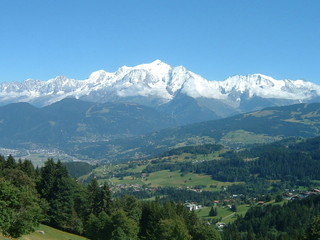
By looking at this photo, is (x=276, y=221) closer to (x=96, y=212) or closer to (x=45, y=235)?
(x=96, y=212)

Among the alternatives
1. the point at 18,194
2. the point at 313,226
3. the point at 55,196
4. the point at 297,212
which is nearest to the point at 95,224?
the point at 55,196

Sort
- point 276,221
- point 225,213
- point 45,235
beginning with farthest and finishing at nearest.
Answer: point 225,213 < point 276,221 < point 45,235

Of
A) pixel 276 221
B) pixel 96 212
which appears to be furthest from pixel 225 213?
pixel 96 212

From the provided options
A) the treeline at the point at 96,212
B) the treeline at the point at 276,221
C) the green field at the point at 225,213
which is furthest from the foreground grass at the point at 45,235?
the green field at the point at 225,213

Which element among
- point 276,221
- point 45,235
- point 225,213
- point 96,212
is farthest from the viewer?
point 225,213

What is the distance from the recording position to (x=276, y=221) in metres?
125

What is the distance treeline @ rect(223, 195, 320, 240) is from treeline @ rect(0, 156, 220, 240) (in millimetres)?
38642

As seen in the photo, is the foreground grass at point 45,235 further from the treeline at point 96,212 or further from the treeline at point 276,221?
the treeline at point 276,221

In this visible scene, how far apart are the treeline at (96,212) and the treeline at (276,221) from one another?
1521 inches

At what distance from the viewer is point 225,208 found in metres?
179

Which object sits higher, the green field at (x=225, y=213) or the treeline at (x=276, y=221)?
the treeline at (x=276, y=221)

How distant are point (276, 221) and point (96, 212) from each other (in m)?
71.3

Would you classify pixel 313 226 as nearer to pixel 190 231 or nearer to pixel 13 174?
pixel 190 231

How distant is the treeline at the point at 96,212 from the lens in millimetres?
62438
